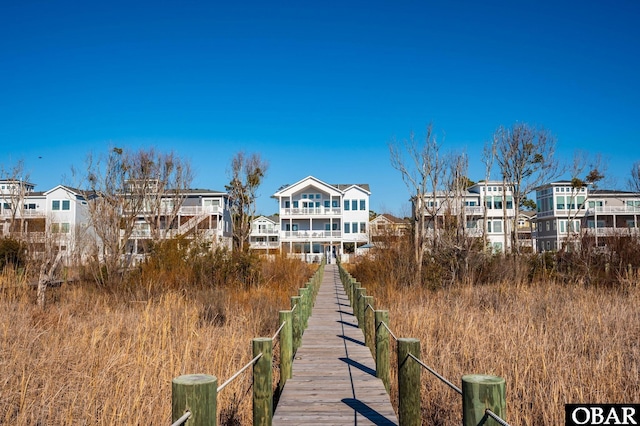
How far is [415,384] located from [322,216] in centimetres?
4287

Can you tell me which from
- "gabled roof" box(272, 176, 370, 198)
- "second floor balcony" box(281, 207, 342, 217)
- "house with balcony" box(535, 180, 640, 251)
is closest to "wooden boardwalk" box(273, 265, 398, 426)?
"second floor balcony" box(281, 207, 342, 217)

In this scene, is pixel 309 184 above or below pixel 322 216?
above

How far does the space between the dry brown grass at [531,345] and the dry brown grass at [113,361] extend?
2.83m

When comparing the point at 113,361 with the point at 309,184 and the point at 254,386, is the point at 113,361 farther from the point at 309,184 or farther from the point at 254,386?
the point at 309,184

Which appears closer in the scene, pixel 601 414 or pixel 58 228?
pixel 601 414

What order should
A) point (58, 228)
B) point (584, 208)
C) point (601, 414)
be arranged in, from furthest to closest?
point (584, 208) < point (58, 228) < point (601, 414)

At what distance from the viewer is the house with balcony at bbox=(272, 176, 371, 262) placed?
47.1 metres

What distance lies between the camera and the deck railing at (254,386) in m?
2.91

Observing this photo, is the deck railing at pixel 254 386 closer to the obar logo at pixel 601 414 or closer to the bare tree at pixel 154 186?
the obar logo at pixel 601 414

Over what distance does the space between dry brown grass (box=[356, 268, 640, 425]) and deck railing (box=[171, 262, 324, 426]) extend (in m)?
1.74

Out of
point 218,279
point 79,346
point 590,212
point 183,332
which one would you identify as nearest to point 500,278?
point 218,279

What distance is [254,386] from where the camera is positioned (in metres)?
4.96

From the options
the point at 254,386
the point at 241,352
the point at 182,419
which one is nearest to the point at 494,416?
the point at 182,419

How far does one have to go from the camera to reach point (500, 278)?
17234 mm
